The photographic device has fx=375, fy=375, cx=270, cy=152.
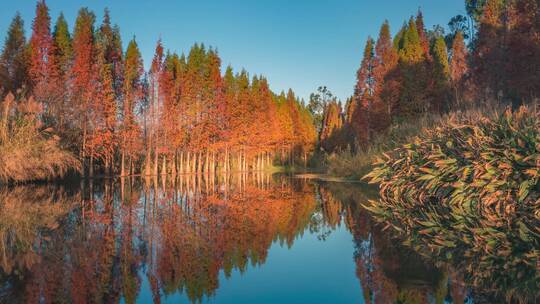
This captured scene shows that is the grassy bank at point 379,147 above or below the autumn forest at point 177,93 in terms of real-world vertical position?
below

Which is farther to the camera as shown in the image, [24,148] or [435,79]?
[435,79]

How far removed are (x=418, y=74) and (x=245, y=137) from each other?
18.4 m

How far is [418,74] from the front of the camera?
32188mm

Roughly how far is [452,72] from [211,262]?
33569mm

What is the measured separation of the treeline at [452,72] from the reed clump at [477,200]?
→ 16.9 ft

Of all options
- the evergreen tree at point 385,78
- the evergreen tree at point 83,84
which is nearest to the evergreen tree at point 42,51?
the evergreen tree at point 83,84

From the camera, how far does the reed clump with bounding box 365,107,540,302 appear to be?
4.29 meters

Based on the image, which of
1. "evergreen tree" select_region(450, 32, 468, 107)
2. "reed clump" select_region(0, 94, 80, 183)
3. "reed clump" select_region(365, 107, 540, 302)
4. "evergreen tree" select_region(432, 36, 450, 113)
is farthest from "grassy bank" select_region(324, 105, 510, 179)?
"reed clump" select_region(0, 94, 80, 183)

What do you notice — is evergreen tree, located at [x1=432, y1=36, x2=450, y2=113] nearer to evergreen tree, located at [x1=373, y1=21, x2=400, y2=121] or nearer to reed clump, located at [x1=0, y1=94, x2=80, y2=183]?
evergreen tree, located at [x1=373, y1=21, x2=400, y2=121]

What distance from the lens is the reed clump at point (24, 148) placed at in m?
14.5

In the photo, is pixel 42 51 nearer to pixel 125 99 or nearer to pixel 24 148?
pixel 125 99

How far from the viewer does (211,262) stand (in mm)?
4668

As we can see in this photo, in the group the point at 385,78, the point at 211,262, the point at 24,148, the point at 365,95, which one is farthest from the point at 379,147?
the point at 24,148

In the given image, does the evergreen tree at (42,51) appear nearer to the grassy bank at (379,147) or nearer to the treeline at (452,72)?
the grassy bank at (379,147)
